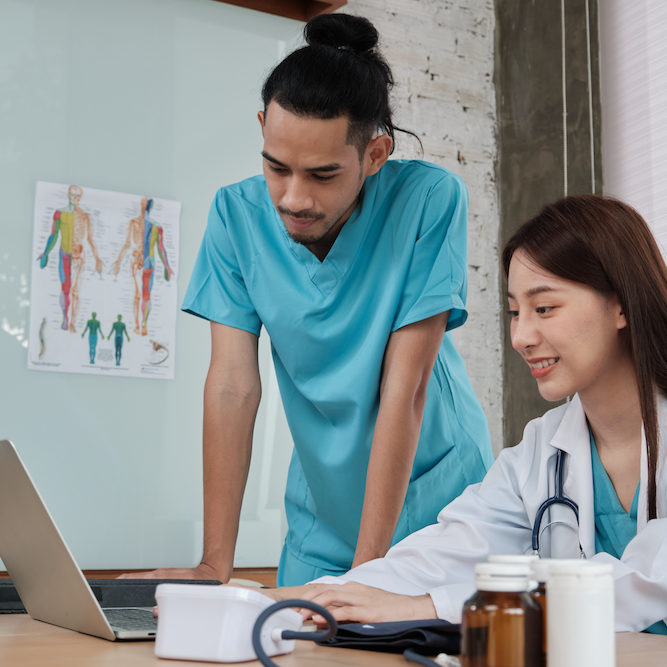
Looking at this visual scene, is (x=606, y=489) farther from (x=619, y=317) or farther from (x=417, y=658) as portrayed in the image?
(x=417, y=658)

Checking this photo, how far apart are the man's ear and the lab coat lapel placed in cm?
49

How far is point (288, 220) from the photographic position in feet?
4.64

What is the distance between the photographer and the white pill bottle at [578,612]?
19.8 inches

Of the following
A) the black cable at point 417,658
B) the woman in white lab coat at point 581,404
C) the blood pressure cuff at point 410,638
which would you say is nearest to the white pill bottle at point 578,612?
the black cable at point 417,658

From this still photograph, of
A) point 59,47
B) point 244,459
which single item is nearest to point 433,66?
point 59,47

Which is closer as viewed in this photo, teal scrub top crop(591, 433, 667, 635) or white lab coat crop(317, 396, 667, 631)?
white lab coat crop(317, 396, 667, 631)

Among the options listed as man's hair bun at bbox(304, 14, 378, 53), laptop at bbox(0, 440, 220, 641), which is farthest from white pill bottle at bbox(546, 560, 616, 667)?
man's hair bun at bbox(304, 14, 378, 53)

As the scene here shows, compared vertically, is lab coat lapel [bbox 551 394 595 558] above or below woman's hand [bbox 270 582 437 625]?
above

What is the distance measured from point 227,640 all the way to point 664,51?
7.72 feet

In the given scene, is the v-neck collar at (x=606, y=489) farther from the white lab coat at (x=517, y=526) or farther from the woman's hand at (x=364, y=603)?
the woman's hand at (x=364, y=603)

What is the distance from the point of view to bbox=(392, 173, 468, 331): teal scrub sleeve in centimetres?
144

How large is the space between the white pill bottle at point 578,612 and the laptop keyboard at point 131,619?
424 mm

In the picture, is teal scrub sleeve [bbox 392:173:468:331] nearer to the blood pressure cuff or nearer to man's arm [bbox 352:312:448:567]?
man's arm [bbox 352:312:448:567]

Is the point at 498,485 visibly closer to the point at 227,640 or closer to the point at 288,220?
the point at 288,220
